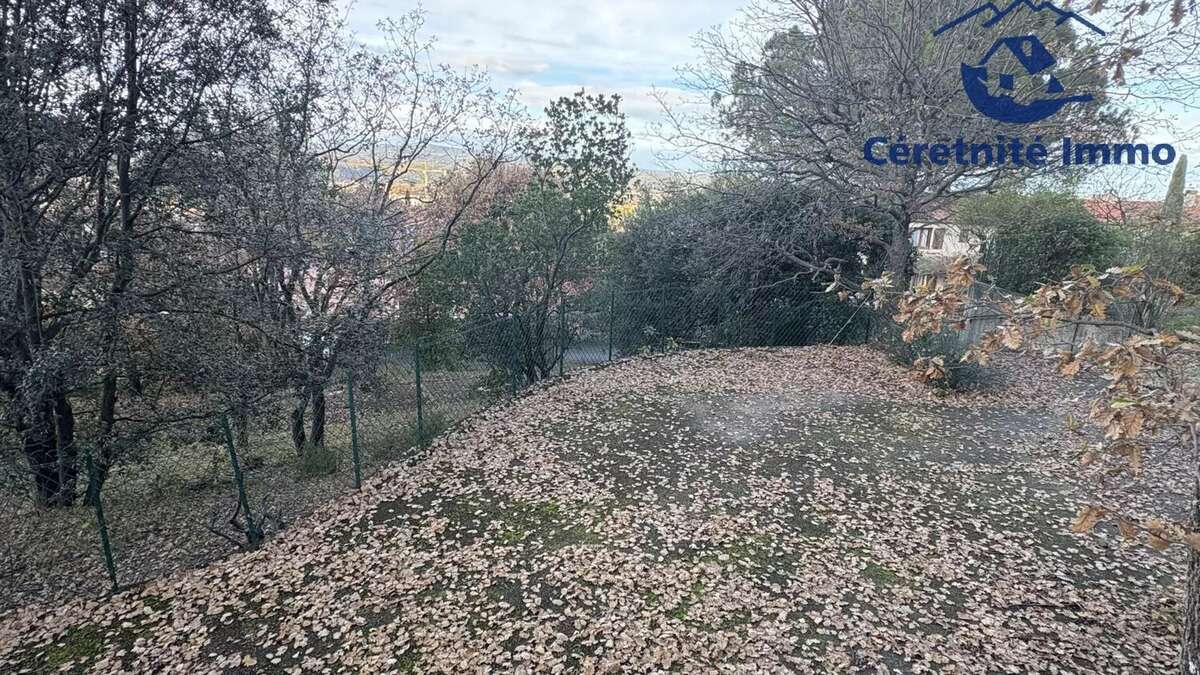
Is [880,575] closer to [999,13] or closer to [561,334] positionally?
[561,334]

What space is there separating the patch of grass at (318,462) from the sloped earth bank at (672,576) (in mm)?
1238

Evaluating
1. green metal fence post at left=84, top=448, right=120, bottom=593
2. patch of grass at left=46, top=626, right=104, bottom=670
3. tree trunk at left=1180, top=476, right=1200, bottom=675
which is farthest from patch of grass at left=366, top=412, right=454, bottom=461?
tree trunk at left=1180, top=476, right=1200, bottom=675

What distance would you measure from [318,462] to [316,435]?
0.69 meters

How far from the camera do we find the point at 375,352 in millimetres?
5648

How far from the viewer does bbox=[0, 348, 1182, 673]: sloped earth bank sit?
2840 millimetres

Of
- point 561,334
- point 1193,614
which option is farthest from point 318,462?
point 1193,614

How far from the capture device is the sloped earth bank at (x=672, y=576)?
112 inches

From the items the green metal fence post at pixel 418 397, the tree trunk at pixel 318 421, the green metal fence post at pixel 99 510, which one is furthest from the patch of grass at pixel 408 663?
the tree trunk at pixel 318 421

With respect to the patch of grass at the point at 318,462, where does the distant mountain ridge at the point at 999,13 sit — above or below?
above

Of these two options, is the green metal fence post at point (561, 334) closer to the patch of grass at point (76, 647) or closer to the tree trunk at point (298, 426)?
the tree trunk at point (298, 426)

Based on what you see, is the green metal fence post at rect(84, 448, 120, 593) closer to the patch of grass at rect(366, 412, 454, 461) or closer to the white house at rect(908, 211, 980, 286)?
the patch of grass at rect(366, 412, 454, 461)

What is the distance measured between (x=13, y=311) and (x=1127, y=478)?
28.5ft

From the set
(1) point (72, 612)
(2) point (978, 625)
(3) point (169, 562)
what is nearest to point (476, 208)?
(3) point (169, 562)

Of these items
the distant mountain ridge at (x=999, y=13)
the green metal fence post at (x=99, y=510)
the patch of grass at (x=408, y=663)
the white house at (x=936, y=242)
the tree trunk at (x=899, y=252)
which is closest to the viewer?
the patch of grass at (x=408, y=663)
